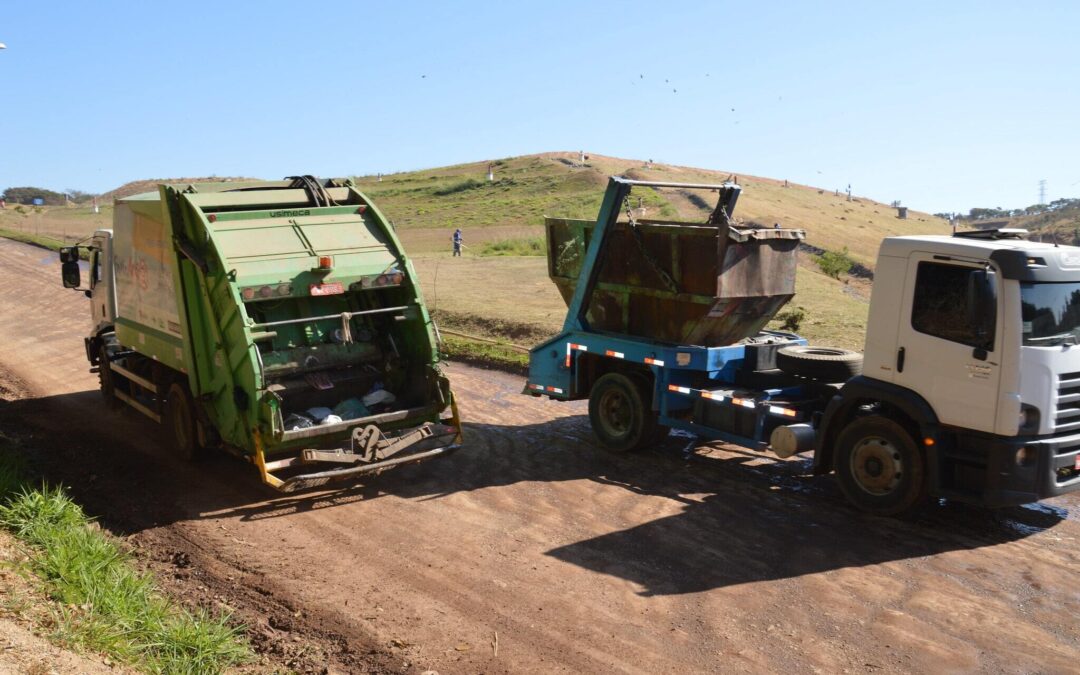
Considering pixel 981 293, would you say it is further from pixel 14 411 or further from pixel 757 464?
pixel 14 411

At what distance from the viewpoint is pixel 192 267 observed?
9.61 meters

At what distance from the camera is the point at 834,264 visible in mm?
32000

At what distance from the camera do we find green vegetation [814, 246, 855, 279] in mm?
30938

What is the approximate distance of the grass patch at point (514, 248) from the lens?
118 ft

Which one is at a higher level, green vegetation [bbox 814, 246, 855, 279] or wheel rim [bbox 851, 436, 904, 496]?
green vegetation [bbox 814, 246, 855, 279]

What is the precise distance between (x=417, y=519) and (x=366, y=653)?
2.62 meters

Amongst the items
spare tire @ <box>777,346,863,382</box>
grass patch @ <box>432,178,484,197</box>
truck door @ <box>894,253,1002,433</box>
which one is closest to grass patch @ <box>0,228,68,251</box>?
grass patch @ <box>432,178,484,197</box>

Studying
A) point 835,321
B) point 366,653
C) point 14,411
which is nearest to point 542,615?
point 366,653

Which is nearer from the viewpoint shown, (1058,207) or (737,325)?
(737,325)

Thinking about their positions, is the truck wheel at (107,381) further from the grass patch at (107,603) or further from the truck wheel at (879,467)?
the truck wheel at (879,467)

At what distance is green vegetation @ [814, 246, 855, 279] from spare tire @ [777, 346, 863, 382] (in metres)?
21.2

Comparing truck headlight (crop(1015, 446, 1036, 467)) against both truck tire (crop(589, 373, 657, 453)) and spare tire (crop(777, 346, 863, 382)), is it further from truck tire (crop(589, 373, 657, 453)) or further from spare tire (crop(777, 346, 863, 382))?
truck tire (crop(589, 373, 657, 453))

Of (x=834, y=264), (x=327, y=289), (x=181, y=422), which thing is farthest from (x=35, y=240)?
(x=327, y=289)

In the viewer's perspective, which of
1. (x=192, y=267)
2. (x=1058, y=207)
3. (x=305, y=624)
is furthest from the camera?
(x=1058, y=207)
